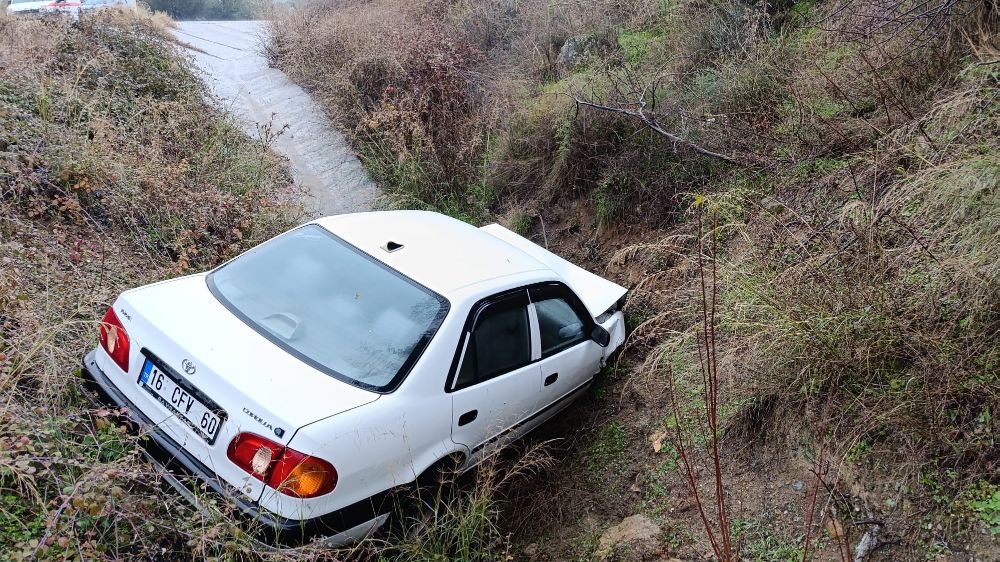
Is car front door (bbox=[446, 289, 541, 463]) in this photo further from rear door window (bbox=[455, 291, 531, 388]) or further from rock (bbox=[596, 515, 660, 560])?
rock (bbox=[596, 515, 660, 560])

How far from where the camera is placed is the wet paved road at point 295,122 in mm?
7891

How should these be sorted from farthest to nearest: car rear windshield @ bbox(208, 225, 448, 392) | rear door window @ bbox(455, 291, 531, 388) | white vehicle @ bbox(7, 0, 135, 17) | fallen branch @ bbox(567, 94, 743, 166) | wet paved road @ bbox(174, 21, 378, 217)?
white vehicle @ bbox(7, 0, 135, 17) < wet paved road @ bbox(174, 21, 378, 217) < fallen branch @ bbox(567, 94, 743, 166) < rear door window @ bbox(455, 291, 531, 388) < car rear windshield @ bbox(208, 225, 448, 392)

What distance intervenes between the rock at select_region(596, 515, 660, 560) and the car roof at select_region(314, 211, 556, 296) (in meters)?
1.61

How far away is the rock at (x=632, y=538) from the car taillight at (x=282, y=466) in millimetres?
1622

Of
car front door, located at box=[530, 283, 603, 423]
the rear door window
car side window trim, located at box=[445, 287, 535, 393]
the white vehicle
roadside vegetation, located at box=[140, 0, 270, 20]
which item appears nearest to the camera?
car side window trim, located at box=[445, 287, 535, 393]

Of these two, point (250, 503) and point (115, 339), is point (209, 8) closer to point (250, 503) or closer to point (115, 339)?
point (115, 339)

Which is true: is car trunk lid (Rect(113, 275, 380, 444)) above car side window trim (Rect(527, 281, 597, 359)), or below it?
above

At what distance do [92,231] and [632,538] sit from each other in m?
4.62

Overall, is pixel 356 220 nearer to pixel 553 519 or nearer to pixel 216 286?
pixel 216 286

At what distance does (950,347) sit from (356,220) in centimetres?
339

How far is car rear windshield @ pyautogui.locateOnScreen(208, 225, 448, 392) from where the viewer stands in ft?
10.7

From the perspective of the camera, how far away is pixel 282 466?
9.02ft

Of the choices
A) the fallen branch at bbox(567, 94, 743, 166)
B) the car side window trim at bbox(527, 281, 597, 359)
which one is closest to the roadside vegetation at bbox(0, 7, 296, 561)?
the car side window trim at bbox(527, 281, 597, 359)

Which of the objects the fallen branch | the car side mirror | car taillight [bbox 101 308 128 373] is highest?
the fallen branch
